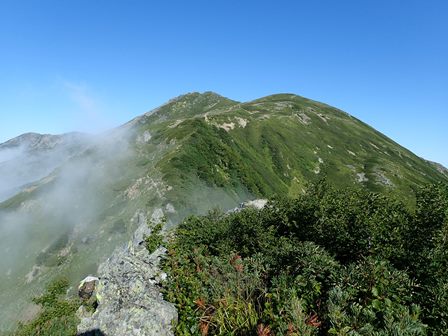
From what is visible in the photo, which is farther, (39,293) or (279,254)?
(39,293)

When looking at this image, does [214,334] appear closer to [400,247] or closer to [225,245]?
[225,245]

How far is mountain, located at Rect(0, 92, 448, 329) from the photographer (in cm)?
8162

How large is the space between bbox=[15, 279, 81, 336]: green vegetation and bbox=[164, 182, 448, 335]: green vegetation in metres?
8.59

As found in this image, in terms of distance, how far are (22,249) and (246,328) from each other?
337 feet

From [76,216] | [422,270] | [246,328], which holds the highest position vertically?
[422,270]

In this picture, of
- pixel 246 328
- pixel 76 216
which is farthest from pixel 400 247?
pixel 76 216

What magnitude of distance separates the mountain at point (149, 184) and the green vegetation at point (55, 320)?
17.8m

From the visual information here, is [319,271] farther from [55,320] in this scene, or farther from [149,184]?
[149,184]

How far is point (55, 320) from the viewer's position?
88.5 ft

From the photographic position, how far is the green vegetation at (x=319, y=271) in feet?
31.2

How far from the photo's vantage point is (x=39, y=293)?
72.6 meters

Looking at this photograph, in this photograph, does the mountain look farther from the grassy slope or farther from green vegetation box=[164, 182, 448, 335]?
green vegetation box=[164, 182, 448, 335]

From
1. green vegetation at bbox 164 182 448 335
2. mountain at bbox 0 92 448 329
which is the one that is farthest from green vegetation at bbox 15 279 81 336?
mountain at bbox 0 92 448 329

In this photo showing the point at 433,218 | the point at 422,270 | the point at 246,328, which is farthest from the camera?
the point at 433,218
